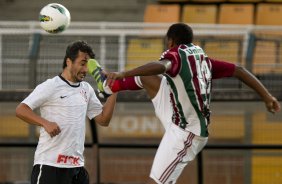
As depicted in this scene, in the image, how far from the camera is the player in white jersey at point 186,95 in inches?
252

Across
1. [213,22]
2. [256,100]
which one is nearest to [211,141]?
[256,100]

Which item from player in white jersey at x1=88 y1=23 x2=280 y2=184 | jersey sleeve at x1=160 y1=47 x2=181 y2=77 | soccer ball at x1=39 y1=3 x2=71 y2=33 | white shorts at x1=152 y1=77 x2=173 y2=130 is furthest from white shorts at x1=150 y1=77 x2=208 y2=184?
soccer ball at x1=39 y1=3 x2=71 y2=33

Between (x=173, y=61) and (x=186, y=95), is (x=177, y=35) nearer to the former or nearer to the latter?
(x=173, y=61)

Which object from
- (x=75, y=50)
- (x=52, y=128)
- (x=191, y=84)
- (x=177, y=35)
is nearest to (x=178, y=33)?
(x=177, y=35)

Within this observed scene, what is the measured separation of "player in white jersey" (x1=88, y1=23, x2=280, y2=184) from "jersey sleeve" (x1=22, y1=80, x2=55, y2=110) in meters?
0.42

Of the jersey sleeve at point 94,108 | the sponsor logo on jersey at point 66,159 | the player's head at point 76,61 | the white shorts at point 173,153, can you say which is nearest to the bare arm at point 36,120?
the sponsor logo on jersey at point 66,159

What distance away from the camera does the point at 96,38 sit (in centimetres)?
1099

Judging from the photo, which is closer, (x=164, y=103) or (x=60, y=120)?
(x=60, y=120)

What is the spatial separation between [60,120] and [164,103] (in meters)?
0.95

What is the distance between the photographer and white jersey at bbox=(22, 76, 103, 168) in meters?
6.54

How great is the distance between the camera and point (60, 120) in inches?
258

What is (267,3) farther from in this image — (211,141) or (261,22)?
(211,141)

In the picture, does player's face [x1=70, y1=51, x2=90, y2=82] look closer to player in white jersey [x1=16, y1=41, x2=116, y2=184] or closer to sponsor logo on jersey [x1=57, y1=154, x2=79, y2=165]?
player in white jersey [x1=16, y1=41, x2=116, y2=184]

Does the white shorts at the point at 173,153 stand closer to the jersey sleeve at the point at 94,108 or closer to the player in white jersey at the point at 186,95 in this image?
the player in white jersey at the point at 186,95
